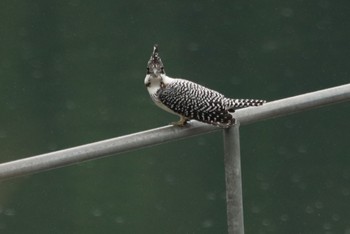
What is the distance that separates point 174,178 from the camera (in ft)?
35.3

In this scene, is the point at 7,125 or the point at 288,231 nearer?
the point at 288,231

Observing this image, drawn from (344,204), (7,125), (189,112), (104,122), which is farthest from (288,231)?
(189,112)

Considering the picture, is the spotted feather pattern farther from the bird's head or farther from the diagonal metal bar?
the diagonal metal bar

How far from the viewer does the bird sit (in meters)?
3.98

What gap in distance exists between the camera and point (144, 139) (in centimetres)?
316

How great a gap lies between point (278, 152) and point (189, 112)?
698 centimetres

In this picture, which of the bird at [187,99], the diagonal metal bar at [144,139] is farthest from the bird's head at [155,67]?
the diagonal metal bar at [144,139]

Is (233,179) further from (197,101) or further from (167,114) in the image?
(167,114)

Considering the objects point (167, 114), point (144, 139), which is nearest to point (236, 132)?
point (144, 139)

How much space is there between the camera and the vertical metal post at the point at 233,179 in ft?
10.8

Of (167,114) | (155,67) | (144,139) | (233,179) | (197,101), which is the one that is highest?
(167,114)

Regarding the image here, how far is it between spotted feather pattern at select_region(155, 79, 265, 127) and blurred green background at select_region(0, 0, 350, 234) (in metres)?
5.74

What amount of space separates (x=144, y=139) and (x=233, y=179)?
0.93ft

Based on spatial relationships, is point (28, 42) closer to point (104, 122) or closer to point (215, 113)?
point (104, 122)
